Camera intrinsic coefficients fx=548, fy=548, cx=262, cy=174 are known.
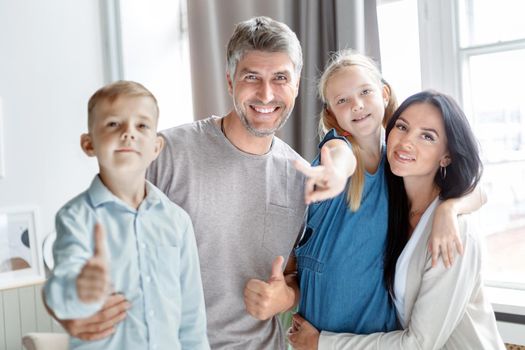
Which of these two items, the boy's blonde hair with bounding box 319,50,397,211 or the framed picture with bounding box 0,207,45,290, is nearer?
the boy's blonde hair with bounding box 319,50,397,211

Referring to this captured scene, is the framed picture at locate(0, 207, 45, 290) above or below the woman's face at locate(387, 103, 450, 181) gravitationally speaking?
below

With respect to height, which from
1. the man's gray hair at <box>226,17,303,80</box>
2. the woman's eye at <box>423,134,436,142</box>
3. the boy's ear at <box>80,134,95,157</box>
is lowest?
the woman's eye at <box>423,134,436,142</box>

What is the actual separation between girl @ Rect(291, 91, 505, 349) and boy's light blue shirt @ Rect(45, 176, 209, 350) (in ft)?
2.15

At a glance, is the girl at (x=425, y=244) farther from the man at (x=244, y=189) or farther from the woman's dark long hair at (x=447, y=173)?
the man at (x=244, y=189)

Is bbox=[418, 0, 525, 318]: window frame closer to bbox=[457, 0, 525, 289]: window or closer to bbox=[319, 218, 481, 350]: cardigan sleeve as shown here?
bbox=[457, 0, 525, 289]: window

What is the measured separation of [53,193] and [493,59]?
2.29 m

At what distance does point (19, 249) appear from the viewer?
2.86 meters

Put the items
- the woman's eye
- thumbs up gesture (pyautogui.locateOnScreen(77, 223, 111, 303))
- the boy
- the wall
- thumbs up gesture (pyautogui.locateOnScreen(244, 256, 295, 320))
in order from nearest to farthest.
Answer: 1. thumbs up gesture (pyautogui.locateOnScreen(77, 223, 111, 303))
2. the boy
3. thumbs up gesture (pyautogui.locateOnScreen(244, 256, 295, 320))
4. the woman's eye
5. the wall

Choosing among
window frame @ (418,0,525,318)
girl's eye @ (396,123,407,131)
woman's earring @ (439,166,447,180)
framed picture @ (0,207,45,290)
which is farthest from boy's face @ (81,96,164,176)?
framed picture @ (0,207,45,290)

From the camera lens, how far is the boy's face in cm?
78

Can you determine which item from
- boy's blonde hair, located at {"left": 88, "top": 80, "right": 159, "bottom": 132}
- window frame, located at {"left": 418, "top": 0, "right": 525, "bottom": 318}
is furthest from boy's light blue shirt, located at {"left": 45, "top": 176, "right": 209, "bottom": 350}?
window frame, located at {"left": 418, "top": 0, "right": 525, "bottom": 318}

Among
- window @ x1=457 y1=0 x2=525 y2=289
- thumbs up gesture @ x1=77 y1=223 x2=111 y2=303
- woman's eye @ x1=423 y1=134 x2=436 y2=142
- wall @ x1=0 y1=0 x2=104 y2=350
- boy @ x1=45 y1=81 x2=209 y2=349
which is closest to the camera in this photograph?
thumbs up gesture @ x1=77 y1=223 x2=111 y2=303

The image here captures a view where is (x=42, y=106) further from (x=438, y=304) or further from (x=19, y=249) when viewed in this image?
(x=438, y=304)

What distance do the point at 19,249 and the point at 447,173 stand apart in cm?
230
